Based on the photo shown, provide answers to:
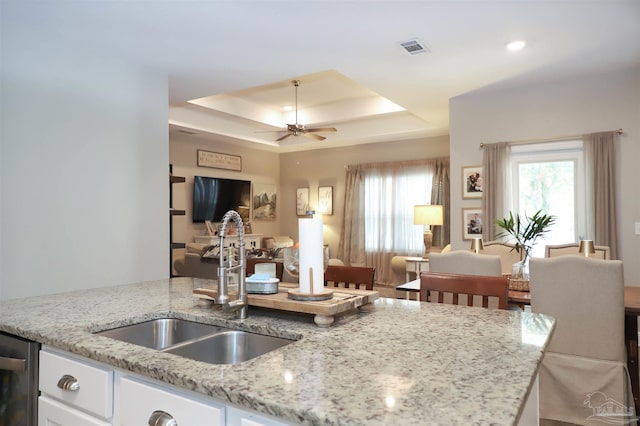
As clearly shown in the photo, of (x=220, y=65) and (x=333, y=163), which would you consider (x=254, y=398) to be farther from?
(x=333, y=163)

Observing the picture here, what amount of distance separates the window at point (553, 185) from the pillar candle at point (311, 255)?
152 inches

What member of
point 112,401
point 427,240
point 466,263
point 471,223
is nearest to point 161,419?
point 112,401

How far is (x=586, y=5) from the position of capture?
9.00 ft

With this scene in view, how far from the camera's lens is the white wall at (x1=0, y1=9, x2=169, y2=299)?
265cm

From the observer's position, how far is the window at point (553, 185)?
4430 millimetres

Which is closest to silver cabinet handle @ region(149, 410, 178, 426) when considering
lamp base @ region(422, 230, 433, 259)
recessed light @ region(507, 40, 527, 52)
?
recessed light @ region(507, 40, 527, 52)

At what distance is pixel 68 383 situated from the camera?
129 cm

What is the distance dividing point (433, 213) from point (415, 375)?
18.2 feet

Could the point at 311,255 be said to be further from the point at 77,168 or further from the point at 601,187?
the point at 601,187

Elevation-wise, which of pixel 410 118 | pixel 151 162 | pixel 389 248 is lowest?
pixel 389 248

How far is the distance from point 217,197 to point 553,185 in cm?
517

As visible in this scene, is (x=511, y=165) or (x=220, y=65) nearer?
(x=220, y=65)

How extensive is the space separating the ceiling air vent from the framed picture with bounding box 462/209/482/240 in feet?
7.11

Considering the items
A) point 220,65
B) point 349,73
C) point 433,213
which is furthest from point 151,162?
point 433,213
